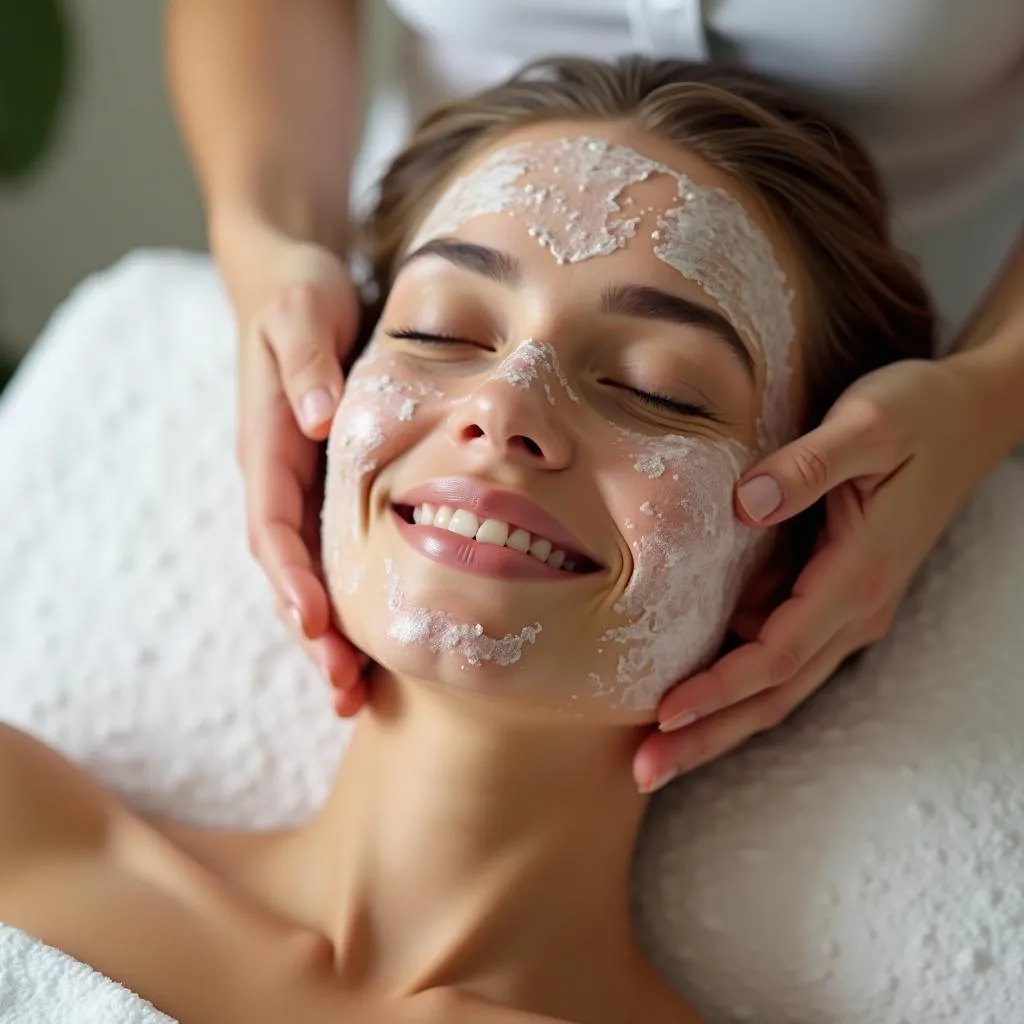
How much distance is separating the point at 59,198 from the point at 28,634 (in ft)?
3.64

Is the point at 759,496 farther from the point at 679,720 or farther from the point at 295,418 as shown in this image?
the point at 295,418

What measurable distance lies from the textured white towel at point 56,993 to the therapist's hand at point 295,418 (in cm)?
27

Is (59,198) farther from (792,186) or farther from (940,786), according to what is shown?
(940,786)

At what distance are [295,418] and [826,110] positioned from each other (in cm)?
56

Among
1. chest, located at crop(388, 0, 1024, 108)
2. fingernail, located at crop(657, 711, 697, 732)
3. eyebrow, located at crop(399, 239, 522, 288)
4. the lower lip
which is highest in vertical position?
chest, located at crop(388, 0, 1024, 108)

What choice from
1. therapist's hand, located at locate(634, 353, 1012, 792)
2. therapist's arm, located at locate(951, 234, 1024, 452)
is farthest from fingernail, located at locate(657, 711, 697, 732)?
therapist's arm, located at locate(951, 234, 1024, 452)

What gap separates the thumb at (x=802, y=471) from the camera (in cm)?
91

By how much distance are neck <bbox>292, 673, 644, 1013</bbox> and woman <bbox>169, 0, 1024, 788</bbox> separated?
0.19ft

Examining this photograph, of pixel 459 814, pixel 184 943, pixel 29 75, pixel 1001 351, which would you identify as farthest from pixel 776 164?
pixel 29 75

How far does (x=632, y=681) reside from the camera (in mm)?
905

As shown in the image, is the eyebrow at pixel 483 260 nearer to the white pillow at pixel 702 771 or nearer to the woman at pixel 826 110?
the woman at pixel 826 110

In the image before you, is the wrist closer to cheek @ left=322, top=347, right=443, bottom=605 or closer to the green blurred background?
cheek @ left=322, top=347, right=443, bottom=605

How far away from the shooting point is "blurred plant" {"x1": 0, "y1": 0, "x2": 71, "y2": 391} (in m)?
1.87

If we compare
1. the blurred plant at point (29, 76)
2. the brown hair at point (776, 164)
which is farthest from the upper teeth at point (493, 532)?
the blurred plant at point (29, 76)
